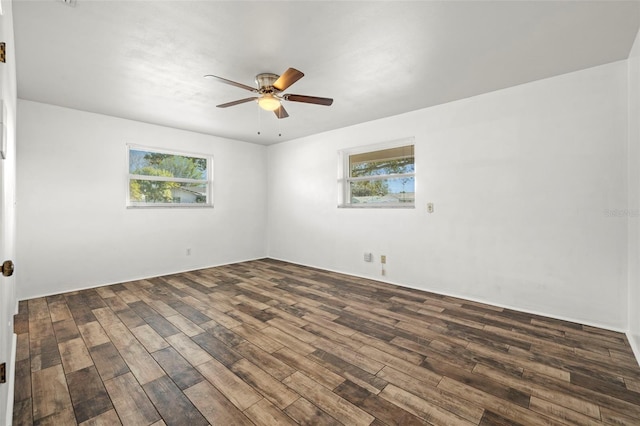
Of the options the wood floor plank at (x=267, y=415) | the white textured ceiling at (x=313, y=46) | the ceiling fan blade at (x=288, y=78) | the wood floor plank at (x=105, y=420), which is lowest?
the wood floor plank at (x=267, y=415)

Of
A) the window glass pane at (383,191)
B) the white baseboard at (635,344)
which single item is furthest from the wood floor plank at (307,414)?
the window glass pane at (383,191)

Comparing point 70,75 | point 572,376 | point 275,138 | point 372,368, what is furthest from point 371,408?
point 275,138

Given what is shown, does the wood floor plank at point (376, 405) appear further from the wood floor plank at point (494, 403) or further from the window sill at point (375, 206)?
the window sill at point (375, 206)

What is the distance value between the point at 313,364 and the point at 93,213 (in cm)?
380

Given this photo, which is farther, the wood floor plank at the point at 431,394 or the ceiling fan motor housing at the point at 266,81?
the ceiling fan motor housing at the point at 266,81

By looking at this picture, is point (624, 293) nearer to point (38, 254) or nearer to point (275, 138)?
point (275, 138)

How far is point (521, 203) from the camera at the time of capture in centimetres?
302

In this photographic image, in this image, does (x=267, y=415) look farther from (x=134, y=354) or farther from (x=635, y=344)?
(x=635, y=344)

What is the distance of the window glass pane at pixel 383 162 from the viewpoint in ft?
13.3

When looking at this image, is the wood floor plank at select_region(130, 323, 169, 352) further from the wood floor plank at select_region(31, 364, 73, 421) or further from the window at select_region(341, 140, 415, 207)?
the window at select_region(341, 140, 415, 207)

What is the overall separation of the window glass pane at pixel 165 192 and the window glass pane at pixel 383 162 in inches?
110

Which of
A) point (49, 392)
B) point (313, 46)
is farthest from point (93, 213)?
point (313, 46)

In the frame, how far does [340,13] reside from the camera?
1.90m

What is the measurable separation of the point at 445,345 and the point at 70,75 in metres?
4.32
